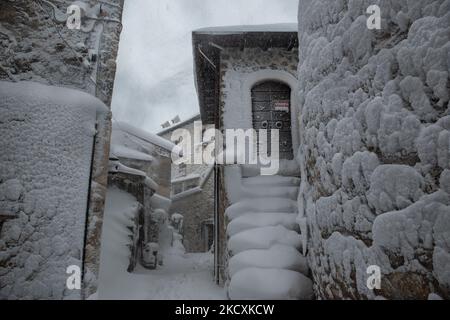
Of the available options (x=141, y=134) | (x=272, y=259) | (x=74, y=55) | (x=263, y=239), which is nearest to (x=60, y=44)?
(x=74, y=55)

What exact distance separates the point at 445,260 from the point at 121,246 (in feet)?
19.9

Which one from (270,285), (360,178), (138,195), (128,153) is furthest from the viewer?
(128,153)

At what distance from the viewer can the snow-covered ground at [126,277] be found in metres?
4.81

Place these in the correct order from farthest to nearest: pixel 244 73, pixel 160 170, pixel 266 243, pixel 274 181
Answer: pixel 160 170, pixel 244 73, pixel 274 181, pixel 266 243

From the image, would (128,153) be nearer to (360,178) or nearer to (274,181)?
(274,181)

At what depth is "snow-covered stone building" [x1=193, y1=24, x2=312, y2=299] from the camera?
365cm

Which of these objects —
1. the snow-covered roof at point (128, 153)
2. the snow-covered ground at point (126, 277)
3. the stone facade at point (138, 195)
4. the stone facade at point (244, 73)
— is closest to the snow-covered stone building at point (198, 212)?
the snow-covered roof at point (128, 153)

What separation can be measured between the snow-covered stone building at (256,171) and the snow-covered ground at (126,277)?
0.52 metres

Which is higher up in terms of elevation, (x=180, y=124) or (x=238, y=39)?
(x=180, y=124)

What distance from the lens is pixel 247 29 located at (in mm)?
6199

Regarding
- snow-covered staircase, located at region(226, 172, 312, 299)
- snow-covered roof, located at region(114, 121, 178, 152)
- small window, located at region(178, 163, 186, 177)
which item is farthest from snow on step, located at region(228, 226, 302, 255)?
small window, located at region(178, 163, 186, 177)

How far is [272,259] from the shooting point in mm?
3725

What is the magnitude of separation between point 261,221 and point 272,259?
65 centimetres
